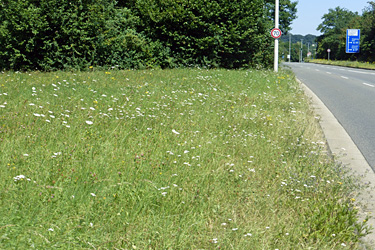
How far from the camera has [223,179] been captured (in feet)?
13.9

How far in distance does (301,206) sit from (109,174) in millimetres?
1796

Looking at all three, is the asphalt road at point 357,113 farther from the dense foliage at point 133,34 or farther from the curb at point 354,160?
→ the dense foliage at point 133,34

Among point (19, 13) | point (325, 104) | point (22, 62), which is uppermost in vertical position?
point (19, 13)

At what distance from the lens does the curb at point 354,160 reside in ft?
12.6

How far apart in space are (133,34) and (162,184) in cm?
1559

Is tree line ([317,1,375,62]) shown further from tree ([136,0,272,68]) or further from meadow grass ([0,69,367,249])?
meadow grass ([0,69,367,249])

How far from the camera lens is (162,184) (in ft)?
12.6

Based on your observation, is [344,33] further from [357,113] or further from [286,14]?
[357,113]

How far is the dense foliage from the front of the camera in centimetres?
1527

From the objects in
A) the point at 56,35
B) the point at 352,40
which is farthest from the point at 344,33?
the point at 56,35

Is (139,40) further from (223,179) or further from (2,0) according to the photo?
(223,179)

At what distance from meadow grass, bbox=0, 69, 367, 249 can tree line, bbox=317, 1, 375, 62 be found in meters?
55.4

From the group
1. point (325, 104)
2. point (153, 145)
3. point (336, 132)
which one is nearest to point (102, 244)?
point (153, 145)

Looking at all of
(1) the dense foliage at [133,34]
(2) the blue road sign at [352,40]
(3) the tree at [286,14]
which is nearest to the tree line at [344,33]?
(2) the blue road sign at [352,40]
